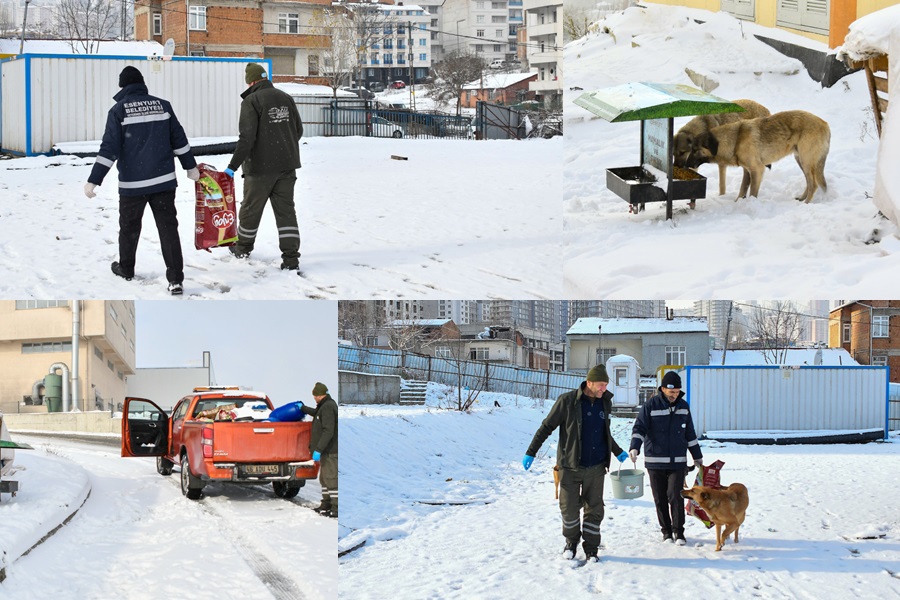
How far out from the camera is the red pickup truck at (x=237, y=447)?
6.34m

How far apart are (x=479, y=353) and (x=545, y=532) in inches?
159

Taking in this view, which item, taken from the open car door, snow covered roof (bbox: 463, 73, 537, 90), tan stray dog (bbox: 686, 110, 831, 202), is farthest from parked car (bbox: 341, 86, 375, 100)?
tan stray dog (bbox: 686, 110, 831, 202)

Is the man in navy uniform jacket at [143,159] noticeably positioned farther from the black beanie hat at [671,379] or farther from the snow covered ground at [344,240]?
the black beanie hat at [671,379]

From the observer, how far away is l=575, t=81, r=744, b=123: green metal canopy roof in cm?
626

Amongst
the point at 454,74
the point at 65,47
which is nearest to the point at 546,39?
the point at 454,74

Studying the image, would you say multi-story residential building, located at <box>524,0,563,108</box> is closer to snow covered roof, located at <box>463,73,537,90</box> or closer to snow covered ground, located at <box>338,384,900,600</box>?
snow covered ground, located at <box>338,384,900,600</box>

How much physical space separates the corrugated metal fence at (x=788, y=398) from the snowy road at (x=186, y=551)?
5453mm

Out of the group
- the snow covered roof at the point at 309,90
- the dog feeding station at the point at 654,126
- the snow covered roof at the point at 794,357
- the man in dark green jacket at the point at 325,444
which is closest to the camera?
the man in dark green jacket at the point at 325,444

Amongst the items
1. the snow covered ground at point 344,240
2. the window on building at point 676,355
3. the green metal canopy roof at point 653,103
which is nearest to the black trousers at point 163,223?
the snow covered ground at point 344,240

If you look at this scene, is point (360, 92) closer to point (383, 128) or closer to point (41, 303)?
point (383, 128)

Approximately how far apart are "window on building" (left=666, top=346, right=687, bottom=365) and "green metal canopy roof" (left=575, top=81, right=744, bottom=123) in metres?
3.83

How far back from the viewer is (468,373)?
1032cm

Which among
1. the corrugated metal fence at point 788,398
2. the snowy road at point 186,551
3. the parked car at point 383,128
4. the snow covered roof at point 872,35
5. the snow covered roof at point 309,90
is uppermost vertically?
the snow covered roof at point 309,90

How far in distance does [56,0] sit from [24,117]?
16.1 metres
